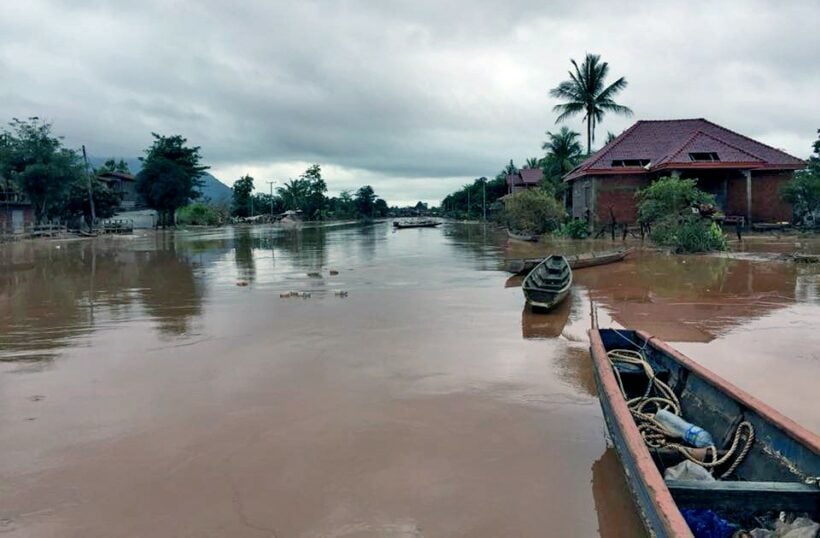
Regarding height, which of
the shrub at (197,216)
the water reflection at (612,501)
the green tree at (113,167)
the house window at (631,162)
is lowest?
the water reflection at (612,501)

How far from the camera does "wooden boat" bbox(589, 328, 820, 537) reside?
3.31 meters

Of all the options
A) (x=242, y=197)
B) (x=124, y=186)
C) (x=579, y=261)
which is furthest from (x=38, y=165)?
(x=242, y=197)

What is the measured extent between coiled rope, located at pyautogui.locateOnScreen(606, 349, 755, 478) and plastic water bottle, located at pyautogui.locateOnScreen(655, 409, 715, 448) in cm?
6

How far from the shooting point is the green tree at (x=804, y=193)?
28.3 m

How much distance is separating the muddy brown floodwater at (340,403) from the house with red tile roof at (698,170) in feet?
56.4

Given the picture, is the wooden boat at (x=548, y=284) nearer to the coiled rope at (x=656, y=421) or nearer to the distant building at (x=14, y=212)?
the coiled rope at (x=656, y=421)

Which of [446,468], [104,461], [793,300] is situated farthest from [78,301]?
[793,300]

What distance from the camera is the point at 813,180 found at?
28250mm

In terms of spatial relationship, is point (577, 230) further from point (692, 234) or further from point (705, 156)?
point (692, 234)

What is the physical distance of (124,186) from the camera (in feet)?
211

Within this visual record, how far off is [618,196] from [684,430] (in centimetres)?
2957

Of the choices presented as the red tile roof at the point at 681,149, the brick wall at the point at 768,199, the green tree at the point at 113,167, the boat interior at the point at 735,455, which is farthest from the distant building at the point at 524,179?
the boat interior at the point at 735,455

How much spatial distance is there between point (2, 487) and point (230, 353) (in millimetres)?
4236

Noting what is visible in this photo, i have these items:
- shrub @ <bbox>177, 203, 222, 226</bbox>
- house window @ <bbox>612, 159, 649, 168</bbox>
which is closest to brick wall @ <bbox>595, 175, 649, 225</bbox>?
house window @ <bbox>612, 159, 649, 168</bbox>
